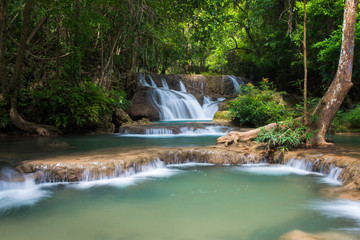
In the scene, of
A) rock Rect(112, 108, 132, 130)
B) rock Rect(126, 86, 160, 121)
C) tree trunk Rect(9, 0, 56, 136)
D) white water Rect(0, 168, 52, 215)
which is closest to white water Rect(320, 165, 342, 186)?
white water Rect(0, 168, 52, 215)

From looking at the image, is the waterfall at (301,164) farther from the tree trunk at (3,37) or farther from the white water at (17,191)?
the tree trunk at (3,37)

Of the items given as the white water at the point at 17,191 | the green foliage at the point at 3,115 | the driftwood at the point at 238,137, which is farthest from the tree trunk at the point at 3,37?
the driftwood at the point at 238,137

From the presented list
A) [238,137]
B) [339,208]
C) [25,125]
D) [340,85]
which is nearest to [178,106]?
[25,125]

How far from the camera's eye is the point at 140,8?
910 centimetres

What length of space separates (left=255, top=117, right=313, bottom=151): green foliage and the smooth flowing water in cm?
144

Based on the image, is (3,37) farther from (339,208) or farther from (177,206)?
(339,208)

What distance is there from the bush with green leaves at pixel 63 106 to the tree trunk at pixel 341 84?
315 inches

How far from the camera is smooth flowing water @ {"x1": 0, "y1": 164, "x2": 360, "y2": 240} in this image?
3463 millimetres

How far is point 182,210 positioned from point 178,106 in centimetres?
1419

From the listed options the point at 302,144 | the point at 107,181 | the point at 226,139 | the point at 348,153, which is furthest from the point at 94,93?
the point at 348,153

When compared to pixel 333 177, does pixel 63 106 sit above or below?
above

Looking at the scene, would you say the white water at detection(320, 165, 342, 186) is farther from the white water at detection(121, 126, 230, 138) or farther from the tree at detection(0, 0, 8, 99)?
the tree at detection(0, 0, 8, 99)

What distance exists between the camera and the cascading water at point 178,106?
17.7 meters

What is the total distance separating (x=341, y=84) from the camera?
23.3ft
